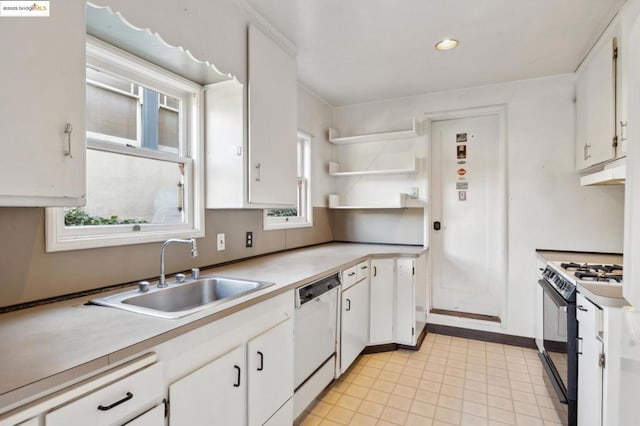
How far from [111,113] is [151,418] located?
1467 millimetres

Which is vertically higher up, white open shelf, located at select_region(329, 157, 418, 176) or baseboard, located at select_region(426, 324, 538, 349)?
white open shelf, located at select_region(329, 157, 418, 176)

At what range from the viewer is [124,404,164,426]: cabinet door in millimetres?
940

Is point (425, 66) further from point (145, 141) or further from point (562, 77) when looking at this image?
point (145, 141)

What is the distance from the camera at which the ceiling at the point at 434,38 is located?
197 cm

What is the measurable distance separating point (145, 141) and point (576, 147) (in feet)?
11.1

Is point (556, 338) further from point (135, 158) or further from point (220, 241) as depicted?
point (135, 158)

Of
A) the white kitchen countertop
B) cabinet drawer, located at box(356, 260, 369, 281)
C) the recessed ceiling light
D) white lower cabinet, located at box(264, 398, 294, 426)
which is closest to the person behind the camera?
the white kitchen countertop

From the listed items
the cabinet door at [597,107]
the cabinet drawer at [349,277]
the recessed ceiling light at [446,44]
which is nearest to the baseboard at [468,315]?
the cabinet drawer at [349,277]

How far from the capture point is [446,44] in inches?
94.6

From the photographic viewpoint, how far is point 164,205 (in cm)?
198

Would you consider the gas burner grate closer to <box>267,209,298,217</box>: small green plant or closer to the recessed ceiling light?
the recessed ceiling light

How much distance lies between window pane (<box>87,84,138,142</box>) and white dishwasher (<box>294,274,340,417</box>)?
4.25ft

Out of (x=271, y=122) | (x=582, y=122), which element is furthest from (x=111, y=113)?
(x=582, y=122)

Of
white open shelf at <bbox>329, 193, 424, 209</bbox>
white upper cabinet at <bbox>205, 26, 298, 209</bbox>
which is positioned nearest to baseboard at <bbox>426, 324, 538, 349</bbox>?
white open shelf at <bbox>329, 193, 424, 209</bbox>
